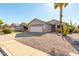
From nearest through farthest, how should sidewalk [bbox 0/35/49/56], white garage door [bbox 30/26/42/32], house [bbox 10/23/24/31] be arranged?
sidewalk [bbox 0/35/49/56], white garage door [bbox 30/26/42/32], house [bbox 10/23/24/31]

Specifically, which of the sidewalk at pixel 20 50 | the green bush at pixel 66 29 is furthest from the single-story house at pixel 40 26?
the sidewalk at pixel 20 50

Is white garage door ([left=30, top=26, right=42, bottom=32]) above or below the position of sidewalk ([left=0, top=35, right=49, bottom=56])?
above

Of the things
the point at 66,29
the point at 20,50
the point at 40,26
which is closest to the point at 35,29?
the point at 40,26

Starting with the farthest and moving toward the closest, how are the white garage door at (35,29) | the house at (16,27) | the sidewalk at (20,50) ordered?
1. the house at (16,27)
2. the white garage door at (35,29)
3. the sidewalk at (20,50)

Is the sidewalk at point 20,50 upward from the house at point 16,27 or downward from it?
downward

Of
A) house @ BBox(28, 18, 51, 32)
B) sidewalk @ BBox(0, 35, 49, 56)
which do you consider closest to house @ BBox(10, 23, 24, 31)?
house @ BBox(28, 18, 51, 32)

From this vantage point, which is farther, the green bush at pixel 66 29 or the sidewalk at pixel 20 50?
the green bush at pixel 66 29

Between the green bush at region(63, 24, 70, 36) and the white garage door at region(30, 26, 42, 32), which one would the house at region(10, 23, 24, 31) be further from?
the green bush at region(63, 24, 70, 36)

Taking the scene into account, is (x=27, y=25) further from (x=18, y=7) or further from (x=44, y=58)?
(x=44, y=58)

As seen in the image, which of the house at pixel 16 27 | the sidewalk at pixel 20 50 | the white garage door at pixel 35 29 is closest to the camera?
the sidewalk at pixel 20 50

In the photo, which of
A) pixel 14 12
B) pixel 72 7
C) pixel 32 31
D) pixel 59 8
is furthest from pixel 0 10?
pixel 72 7

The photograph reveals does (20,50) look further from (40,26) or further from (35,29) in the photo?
(40,26)

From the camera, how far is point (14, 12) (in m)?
5.38

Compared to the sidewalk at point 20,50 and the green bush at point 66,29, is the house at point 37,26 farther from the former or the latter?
the sidewalk at point 20,50
